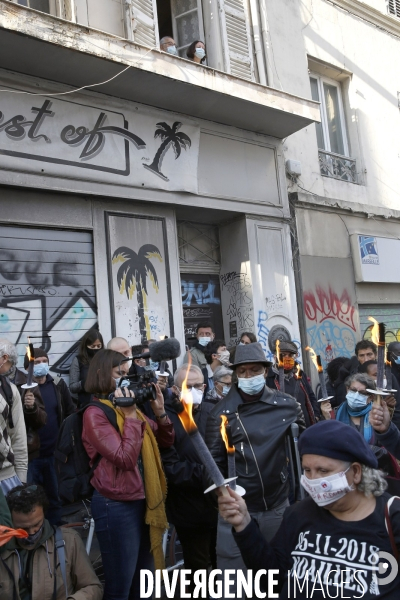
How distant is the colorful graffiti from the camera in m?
10.8

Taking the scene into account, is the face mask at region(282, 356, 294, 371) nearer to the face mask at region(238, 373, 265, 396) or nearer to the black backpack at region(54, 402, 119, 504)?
the face mask at region(238, 373, 265, 396)

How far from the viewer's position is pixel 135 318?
28.1 ft

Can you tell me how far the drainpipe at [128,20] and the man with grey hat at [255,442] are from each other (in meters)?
6.07

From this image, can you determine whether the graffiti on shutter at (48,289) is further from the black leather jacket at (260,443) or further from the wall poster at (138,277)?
the black leather jacket at (260,443)

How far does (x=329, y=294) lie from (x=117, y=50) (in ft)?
18.9

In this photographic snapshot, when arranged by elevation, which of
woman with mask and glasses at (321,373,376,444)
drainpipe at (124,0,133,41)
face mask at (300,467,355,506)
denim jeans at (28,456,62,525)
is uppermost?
drainpipe at (124,0,133,41)

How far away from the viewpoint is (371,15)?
519 inches

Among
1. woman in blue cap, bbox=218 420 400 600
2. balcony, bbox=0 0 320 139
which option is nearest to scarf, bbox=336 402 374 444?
woman in blue cap, bbox=218 420 400 600

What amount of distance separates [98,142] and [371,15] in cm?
809

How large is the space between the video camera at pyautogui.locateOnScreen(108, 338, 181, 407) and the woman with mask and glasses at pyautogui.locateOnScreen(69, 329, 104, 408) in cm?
316

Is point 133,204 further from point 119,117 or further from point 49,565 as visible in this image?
point 49,565

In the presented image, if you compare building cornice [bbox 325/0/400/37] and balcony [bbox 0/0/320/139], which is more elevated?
building cornice [bbox 325/0/400/37]

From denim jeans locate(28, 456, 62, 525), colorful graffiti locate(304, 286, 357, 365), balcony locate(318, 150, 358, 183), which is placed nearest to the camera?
denim jeans locate(28, 456, 62, 525)

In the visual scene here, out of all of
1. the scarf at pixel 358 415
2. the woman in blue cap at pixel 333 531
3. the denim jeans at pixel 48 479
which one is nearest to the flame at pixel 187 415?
the woman in blue cap at pixel 333 531
